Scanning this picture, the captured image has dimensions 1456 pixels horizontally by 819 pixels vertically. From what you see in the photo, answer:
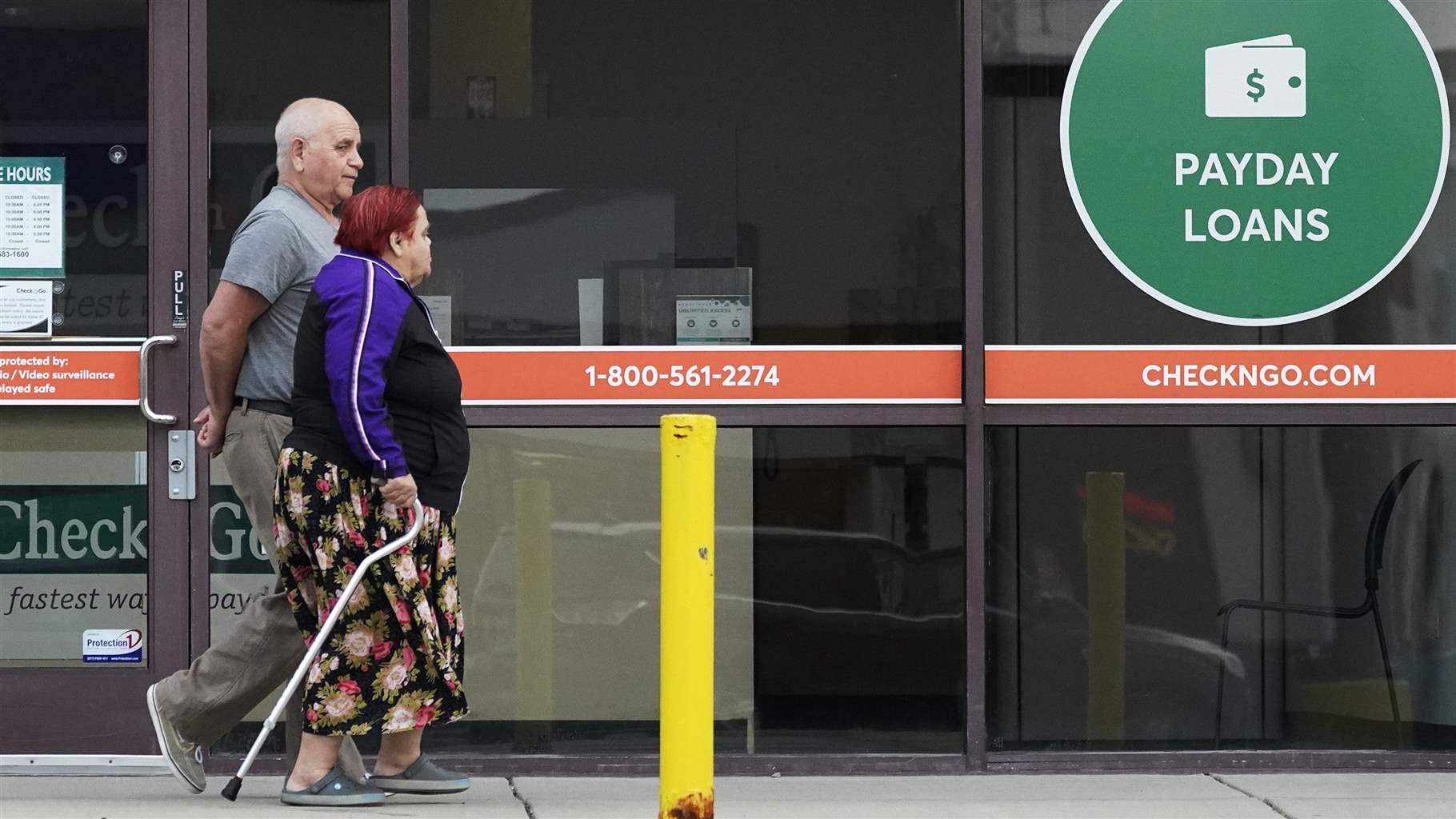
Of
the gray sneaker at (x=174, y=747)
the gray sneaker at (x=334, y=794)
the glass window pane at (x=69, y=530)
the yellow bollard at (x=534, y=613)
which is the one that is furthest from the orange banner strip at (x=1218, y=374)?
the glass window pane at (x=69, y=530)

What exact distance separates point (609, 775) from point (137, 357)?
1743 millimetres

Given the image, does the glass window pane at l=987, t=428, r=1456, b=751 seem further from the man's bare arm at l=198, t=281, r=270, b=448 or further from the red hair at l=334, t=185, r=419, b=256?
the man's bare arm at l=198, t=281, r=270, b=448

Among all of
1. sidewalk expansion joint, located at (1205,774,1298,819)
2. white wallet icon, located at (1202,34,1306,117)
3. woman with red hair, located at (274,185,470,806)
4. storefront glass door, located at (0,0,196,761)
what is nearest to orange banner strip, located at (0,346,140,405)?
storefront glass door, located at (0,0,196,761)

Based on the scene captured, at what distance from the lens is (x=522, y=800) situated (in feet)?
16.0

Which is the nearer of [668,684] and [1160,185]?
[668,684]

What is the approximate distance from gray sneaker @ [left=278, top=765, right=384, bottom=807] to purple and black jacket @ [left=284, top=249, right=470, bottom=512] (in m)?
0.69

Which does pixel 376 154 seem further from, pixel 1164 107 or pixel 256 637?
pixel 1164 107

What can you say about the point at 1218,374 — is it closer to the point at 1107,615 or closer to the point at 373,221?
the point at 1107,615

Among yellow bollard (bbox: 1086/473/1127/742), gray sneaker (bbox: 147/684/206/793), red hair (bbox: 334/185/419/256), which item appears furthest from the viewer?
yellow bollard (bbox: 1086/473/1127/742)

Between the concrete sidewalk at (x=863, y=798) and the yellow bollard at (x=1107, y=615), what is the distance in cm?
26

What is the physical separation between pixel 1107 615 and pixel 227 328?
103 inches

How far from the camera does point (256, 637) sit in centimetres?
457

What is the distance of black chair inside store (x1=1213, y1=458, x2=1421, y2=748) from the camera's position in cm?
554

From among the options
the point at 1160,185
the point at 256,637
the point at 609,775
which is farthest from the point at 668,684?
the point at 1160,185
